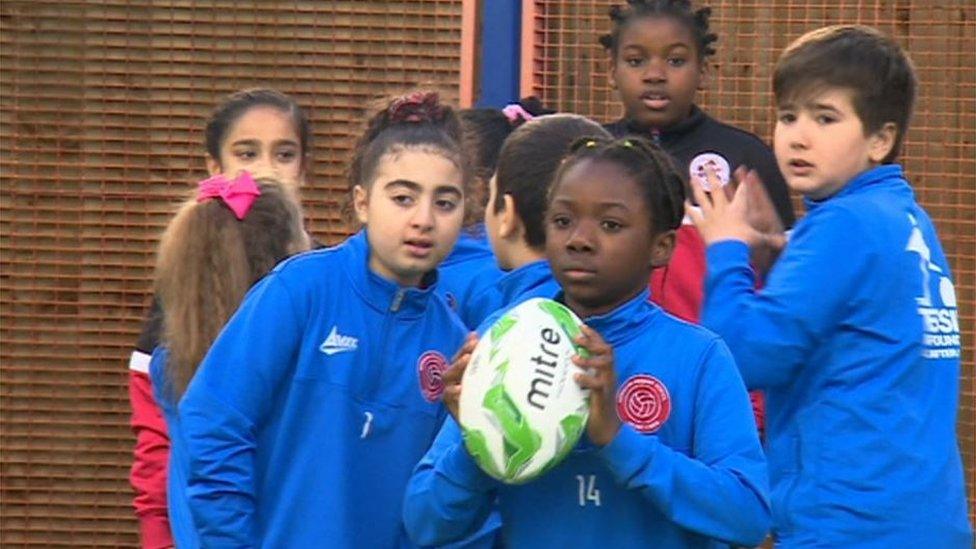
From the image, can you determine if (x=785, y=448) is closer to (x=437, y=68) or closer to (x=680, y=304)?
(x=680, y=304)

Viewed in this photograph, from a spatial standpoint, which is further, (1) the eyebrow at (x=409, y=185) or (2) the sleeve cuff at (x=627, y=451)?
(1) the eyebrow at (x=409, y=185)

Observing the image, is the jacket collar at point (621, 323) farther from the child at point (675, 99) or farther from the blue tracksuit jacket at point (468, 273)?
the child at point (675, 99)

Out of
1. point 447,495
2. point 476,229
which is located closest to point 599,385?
point 447,495

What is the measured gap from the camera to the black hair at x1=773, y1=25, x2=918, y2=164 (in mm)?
4168

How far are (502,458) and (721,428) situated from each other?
1.34 ft

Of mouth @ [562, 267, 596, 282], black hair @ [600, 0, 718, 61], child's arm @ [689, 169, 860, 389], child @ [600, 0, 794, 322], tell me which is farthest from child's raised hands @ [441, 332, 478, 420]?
black hair @ [600, 0, 718, 61]

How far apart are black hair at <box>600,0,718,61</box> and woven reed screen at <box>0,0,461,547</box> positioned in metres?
1.64

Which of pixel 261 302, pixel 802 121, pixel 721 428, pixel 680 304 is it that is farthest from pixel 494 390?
pixel 680 304

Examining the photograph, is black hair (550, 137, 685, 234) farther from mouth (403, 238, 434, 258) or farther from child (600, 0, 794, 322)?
child (600, 0, 794, 322)

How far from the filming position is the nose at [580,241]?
3561 mm

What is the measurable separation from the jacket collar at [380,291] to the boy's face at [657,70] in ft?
4.57

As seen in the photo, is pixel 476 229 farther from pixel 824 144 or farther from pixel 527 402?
pixel 527 402

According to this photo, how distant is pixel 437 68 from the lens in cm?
703

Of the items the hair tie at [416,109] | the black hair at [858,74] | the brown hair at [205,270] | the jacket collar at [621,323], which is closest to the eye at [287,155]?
the brown hair at [205,270]
